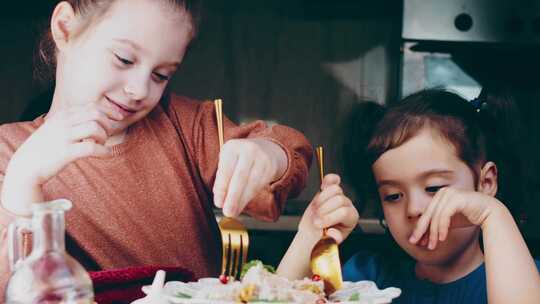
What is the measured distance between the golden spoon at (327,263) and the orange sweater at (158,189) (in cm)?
10

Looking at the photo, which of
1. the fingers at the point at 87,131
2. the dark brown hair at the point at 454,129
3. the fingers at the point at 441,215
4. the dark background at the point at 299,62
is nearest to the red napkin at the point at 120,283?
the fingers at the point at 87,131

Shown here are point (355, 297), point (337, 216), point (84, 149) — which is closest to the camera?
point (355, 297)

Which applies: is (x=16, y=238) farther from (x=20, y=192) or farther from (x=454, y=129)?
(x=454, y=129)

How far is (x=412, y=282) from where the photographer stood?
120 cm

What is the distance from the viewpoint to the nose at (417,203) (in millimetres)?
1152

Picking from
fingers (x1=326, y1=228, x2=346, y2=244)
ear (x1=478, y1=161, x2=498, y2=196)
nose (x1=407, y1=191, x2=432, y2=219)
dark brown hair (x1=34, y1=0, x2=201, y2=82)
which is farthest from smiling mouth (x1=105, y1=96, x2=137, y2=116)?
ear (x1=478, y1=161, x2=498, y2=196)

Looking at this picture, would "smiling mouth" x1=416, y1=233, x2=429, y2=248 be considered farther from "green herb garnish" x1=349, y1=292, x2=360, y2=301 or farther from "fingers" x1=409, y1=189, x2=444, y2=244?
"green herb garnish" x1=349, y1=292, x2=360, y2=301

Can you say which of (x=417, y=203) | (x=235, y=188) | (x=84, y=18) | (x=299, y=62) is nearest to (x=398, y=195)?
(x=417, y=203)

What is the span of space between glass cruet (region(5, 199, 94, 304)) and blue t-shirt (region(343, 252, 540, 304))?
635 millimetres

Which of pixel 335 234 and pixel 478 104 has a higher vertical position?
pixel 478 104

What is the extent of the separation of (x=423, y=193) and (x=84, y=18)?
632 millimetres

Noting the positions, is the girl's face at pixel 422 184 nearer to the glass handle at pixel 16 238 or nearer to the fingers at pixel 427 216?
the fingers at pixel 427 216

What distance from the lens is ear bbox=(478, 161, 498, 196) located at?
3.96 ft

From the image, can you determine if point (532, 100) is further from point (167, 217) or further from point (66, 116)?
point (66, 116)
